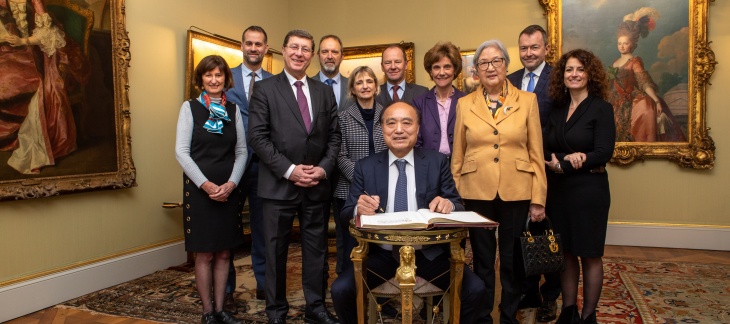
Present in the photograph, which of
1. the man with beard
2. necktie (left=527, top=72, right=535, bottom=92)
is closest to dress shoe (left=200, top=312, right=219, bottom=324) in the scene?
the man with beard

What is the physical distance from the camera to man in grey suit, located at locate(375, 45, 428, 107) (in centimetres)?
446

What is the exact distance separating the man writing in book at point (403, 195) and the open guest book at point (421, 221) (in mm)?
173

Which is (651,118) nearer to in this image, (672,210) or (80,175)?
(672,210)

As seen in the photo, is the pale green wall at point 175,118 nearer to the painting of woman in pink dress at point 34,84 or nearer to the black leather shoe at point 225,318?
the painting of woman in pink dress at point 34,84

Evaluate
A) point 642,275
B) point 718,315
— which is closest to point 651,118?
point 642,275

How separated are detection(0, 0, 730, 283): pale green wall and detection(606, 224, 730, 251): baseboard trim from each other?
0.37 feet

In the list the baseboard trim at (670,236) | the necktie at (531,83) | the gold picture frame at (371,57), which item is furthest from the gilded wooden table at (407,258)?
the gold picture frame at (371,57)

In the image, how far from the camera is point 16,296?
4.16m

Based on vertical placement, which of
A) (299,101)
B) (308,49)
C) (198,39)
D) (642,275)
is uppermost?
(198,39)

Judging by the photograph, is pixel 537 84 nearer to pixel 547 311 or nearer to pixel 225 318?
pixel 547 311

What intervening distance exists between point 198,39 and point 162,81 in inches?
28.6

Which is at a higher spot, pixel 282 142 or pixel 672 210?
pixel 282 142

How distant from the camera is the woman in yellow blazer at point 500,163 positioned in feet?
11.1

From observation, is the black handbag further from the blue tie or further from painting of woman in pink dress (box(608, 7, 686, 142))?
painting of woman in pink dress (box(608, 7, 686, 142))
